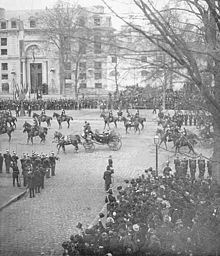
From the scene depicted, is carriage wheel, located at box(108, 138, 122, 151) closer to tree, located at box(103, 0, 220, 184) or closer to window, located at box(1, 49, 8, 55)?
tree, located at box(103, 0, 220, 184)

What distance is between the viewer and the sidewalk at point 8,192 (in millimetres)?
10975

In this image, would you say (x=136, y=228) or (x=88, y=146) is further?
(x=88, y=146)

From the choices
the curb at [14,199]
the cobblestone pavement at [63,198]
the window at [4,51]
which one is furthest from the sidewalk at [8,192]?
the window at [4,51]

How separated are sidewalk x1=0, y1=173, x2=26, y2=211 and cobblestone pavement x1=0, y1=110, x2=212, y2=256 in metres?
0.19

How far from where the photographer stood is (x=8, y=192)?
39.7 ft

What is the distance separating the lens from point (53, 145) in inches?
762

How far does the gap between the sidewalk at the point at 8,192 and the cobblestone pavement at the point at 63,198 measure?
0.19 metres

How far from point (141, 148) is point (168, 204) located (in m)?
10.1

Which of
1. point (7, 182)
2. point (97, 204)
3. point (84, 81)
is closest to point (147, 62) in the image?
point (97, 204)

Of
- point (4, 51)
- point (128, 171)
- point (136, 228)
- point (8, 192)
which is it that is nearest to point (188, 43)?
point (136, 228)

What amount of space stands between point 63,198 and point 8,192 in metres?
1.60

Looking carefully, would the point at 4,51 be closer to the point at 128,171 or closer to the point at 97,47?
the point at 128,171

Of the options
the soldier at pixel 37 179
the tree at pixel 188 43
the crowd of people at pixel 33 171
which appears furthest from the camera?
the soldier at pixel 37 179

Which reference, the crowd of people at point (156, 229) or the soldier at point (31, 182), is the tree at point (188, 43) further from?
the soldier at point (31, 182)
